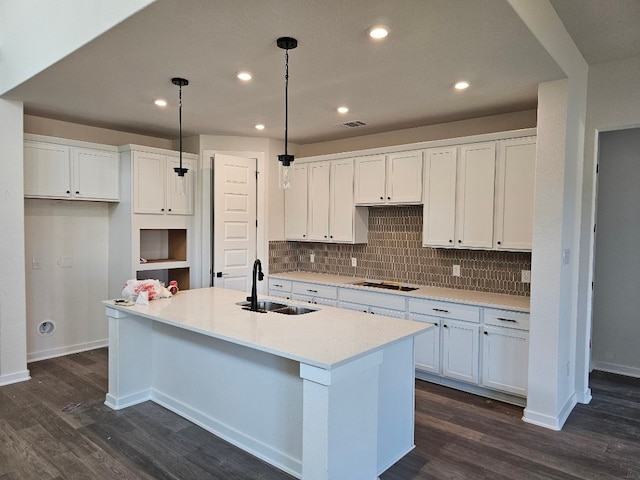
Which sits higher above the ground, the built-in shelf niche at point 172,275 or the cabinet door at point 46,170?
the cabinet door at point 46,170

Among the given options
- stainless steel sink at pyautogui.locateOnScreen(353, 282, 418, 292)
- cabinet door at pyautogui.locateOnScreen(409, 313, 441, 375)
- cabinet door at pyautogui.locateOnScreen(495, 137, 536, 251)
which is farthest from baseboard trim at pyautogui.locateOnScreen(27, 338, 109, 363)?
cabinet door at pyautogui.locateOnScreen(495, 137, 536, 251)

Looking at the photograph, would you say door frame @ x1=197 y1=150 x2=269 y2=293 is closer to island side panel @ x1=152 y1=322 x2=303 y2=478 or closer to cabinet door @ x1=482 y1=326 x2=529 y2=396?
island side panel @ x1=152 y1=322 x2=303 y2=478

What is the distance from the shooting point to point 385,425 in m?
2.62

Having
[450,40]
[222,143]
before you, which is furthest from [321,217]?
[450,40]

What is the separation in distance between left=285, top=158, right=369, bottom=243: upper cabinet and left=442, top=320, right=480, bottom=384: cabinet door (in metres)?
1.64

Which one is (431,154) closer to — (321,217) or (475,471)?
(321,217)

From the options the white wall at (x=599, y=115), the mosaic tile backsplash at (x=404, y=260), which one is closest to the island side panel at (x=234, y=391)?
the mosaic tile backsplash at (x=404, y=260)

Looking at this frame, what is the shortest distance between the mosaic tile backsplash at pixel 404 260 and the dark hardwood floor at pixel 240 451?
1200mm

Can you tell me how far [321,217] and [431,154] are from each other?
5.32ft

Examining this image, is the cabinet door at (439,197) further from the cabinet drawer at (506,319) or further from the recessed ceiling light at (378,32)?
the recessed ceiling light at (378,32)

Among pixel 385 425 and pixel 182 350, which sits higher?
pixel 182 350

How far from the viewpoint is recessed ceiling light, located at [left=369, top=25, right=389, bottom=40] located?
235cm

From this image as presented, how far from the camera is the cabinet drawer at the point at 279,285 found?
5323 millimetres

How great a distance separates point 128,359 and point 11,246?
1.68 metres
